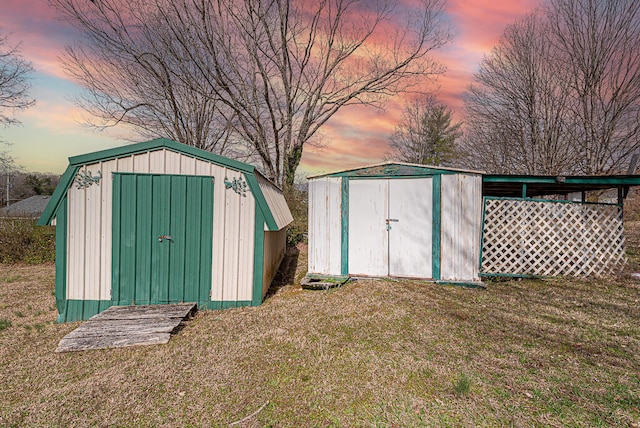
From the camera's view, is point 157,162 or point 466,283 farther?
point 466,283

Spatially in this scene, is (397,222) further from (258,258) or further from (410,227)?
(258,258)

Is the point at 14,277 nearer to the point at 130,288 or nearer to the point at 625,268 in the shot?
the point at 130,288

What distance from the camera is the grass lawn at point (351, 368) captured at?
2.45 meters

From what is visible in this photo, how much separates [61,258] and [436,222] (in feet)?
22.3

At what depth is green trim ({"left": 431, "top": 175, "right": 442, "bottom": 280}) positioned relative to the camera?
20.4ft

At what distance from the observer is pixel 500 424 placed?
7.50 ft

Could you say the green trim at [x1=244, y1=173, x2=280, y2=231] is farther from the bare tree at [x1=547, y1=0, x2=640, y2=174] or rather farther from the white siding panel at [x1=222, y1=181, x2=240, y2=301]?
the bare tree at [x1=547, y1=0, x2=640, y2=174]

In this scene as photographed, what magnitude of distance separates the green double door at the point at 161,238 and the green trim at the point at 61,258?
0.72 metres

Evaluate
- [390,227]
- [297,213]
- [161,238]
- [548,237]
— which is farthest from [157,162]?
[297,213]

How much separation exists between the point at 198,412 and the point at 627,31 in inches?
744

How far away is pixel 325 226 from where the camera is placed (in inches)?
261

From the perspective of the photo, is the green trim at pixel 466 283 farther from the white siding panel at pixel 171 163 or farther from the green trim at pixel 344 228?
the white siding panel at pixel 171 163

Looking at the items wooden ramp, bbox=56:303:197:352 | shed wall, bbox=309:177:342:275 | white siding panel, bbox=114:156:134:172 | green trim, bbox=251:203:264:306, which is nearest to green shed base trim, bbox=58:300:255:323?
wooden ramp, bbox=56:303:197:352

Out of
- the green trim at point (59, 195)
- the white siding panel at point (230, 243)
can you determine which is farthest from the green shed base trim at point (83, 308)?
the green trim at point (59, 195)
